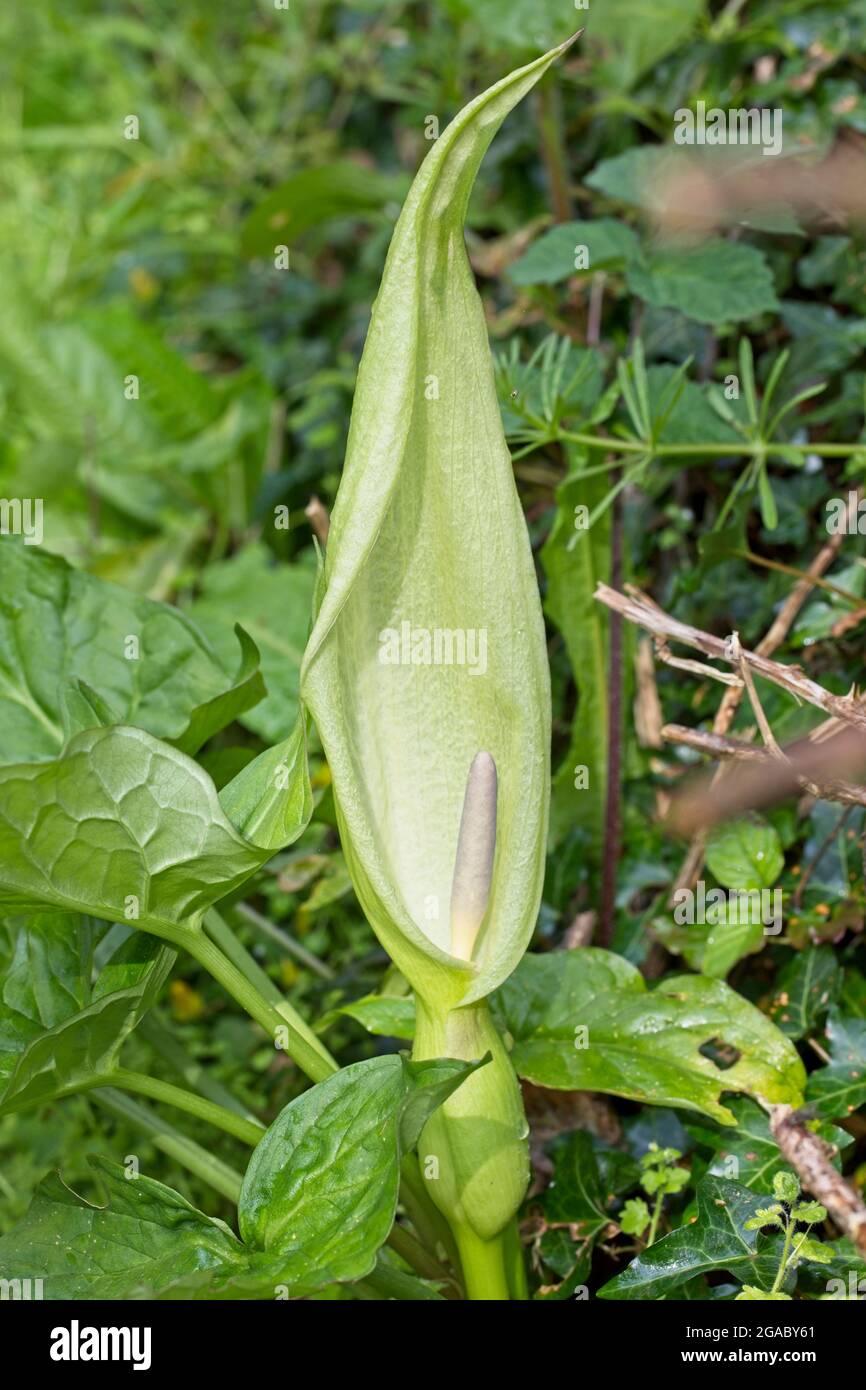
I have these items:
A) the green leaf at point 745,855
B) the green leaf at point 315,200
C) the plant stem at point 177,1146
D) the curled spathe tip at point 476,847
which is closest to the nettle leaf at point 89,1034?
the plant stem at point 177,1146

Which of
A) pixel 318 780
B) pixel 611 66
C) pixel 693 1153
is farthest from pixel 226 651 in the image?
pixel 611 66

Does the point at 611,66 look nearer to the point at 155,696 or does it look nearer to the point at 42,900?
the point at 155,696

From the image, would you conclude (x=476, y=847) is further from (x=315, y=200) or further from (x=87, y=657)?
(x=315, y=200)

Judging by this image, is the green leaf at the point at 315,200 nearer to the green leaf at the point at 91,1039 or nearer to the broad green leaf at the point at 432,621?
the broad green leaf at the point at 432,621

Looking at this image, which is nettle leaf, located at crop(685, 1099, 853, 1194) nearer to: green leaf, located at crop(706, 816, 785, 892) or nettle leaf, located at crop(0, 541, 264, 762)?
green leaf, located at crop(706, 816, 785, 892)

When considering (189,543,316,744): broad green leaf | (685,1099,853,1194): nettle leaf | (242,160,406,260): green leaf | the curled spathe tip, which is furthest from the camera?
(242,160,406,260): green leaf

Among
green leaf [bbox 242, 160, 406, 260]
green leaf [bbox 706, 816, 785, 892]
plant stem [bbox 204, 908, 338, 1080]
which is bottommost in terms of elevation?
plant stem [bbox 204, 908, 338, 1080]

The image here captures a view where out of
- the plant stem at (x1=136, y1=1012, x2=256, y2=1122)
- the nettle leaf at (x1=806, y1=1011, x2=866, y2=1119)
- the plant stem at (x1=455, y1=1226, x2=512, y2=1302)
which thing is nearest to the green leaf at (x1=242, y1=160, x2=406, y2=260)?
the plant stem at (x1=136, y1=1012, x2=256, y2=1122)
